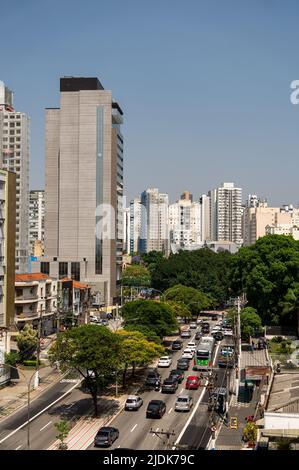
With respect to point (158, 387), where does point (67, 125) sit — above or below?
above

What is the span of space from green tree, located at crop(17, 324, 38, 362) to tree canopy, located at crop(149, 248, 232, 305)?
48.0 metres

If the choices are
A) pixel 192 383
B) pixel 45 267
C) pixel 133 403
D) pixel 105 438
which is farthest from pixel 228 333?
pixel 105 438

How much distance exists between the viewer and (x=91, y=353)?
→ 131ft

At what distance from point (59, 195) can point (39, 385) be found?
190ft

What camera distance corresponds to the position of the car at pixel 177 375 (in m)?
50.2

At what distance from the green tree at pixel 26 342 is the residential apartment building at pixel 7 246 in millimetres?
1713

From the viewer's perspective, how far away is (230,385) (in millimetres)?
49125

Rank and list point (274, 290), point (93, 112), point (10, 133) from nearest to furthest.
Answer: point (274, 290)
point (93, 112)
point (10, 133)

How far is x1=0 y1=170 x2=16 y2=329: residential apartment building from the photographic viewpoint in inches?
2233

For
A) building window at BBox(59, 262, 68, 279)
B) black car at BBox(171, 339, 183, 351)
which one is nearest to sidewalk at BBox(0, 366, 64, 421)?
black car at BBox(171, 339, 183, 351)

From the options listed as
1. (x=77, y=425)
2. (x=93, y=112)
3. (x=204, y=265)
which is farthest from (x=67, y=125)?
(x=77, y=425)

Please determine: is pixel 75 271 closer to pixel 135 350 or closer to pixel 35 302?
pixel 35 302

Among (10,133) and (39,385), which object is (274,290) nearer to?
(39,385)

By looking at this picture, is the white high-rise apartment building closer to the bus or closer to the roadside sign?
the bus
